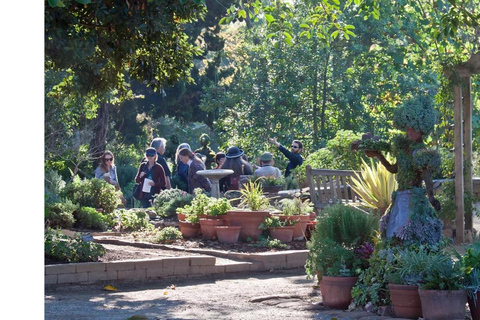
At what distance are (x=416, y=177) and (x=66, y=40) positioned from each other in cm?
424

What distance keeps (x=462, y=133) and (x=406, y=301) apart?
5.14 meters

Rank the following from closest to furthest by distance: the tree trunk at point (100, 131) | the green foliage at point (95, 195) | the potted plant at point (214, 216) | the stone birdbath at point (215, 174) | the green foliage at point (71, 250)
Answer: the green foliage at point (71, 250) < the potted plant at point (214, 216) < the stone birdbath at point (215, 174) < the green foliage at point (95, 195) < the tree trunk at point (100, 131)

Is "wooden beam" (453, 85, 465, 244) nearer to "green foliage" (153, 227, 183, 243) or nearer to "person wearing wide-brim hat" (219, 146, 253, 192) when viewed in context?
"green foliage" (153, 227, 183, 243)

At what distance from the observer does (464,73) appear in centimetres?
1027

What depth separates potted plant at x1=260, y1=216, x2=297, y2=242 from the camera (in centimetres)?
1068

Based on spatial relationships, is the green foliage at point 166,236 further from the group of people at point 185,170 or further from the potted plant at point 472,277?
the potted plant at point 472,277

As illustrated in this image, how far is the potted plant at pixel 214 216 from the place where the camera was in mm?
10852

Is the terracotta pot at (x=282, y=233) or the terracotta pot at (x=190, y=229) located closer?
the terracotta pot at (x=282, y=233)

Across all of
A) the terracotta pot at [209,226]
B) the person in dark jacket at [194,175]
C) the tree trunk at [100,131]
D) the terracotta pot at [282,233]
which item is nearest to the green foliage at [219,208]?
the terracotta pot at [209,226]

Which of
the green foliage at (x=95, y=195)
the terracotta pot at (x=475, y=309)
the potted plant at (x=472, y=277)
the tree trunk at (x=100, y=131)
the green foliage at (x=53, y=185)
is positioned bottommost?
the terracotta pot at (x=475, y=309)

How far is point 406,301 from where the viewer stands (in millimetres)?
5824

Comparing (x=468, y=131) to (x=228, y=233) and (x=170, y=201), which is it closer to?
(x=228, y=233)

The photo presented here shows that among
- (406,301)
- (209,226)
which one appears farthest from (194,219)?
(406,301)

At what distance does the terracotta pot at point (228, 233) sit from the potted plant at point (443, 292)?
514 centimetres
